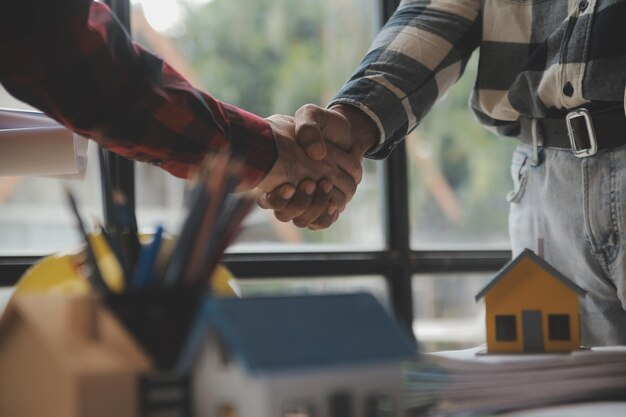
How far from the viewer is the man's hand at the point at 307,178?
133cm

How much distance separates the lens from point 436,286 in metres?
2.38

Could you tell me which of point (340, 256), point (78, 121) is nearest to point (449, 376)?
point (78, 121)

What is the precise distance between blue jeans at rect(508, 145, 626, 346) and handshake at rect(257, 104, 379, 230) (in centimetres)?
34

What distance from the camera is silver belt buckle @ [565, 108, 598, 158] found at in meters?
1.09

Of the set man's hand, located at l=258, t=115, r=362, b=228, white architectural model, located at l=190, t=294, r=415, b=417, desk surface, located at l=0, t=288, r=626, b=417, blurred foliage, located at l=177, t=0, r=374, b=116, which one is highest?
blurred foliage, located at l=177, t=0, r=374, b=116

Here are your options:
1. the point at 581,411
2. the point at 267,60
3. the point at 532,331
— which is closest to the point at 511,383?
the point at 581,411

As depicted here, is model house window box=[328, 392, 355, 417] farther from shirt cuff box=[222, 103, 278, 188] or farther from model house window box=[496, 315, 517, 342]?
shirt cuff box=[222, 103, 278, 188]

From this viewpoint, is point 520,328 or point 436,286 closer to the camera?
point 520,328

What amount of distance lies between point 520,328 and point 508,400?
214 mm

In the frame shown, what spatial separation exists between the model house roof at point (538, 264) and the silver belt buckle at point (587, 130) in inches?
15.3

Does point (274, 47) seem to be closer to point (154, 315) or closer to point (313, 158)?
point (313, 158)

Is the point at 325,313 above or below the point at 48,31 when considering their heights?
below

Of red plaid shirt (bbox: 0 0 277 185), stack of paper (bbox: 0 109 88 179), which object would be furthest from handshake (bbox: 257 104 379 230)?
stack of paper (bbox: 0 109 88 179)

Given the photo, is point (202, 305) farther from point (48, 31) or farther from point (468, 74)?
point (468, 74)
